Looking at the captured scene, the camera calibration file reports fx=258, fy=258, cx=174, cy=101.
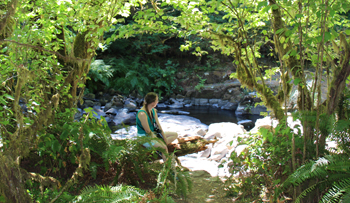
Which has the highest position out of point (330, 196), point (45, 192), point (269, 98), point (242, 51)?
point (242, 51)

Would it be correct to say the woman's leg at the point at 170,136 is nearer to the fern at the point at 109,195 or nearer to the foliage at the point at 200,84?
the fern at the point at 109,195

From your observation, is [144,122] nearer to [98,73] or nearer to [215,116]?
[215,116]

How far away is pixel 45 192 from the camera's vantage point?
228 cm

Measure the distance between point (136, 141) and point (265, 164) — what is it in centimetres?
133

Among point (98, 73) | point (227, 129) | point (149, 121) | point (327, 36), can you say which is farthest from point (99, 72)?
point (327, 36)

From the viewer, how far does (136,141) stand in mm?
2791

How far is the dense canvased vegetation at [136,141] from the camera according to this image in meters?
1.87

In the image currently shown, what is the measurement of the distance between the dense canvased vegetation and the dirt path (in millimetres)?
145

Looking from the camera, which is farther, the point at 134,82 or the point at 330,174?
the point at 134,82

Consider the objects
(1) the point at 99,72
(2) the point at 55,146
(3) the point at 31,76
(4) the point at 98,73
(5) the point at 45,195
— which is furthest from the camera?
(1) the point at 99,72

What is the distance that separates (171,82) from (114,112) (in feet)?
17.3

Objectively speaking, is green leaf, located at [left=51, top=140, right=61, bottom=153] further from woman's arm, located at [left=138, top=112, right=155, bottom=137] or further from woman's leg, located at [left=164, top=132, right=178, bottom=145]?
woman's leg, located at [left=164, top=132, right=178, bottom=145]

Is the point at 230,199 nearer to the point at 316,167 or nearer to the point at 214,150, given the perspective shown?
the point at 316,167

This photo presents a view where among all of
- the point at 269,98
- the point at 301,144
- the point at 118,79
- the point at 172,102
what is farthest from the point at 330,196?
the point at 118,79
